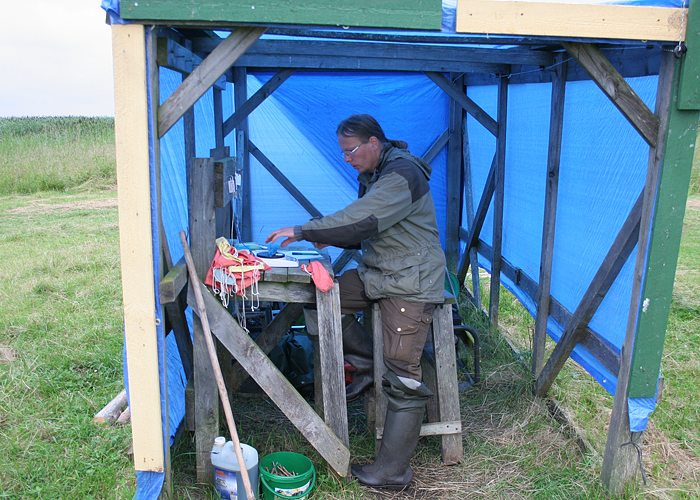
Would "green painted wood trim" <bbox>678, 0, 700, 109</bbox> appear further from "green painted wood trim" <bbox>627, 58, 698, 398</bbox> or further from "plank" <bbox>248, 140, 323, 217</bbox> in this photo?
"plank" <bbox>248, 140, 323, 217</bbox>

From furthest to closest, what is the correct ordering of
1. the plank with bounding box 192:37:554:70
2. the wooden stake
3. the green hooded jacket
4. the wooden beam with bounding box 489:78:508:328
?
the wooden beam with bounding box 489:78:508:328
the plank with bounding box 192:37:554:70
the wooden stake
the green hooded jacket

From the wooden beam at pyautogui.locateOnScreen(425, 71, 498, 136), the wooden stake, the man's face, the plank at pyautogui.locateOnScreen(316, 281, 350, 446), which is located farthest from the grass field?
the wooden beam at pyautogui.locateOnScreen(425, 71, 498, 136)

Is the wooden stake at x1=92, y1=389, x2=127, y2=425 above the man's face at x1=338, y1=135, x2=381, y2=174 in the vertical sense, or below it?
below

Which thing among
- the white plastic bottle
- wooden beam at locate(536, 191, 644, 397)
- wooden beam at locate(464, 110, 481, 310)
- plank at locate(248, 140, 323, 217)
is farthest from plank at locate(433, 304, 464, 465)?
plank at locate(248, 140, 323, 217)

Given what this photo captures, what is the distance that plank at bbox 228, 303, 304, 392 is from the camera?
365cm

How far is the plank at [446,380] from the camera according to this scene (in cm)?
342

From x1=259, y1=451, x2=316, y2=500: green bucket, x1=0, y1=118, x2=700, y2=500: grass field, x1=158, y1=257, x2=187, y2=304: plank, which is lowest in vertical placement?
x1=0, y1=118, x2=700, y2=500: grass field

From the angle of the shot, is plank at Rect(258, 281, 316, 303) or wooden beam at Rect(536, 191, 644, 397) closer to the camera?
wooden beam at Rect(536, 191, 644, 397)

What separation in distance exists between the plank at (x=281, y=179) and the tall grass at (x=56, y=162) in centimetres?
908

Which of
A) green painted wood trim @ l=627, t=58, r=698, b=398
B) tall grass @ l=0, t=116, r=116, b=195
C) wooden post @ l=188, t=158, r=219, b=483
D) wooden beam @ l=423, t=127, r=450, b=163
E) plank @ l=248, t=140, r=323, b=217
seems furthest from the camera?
tall grass @ l=0, t=116, r=116, b=195

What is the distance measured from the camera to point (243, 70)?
17.6 feet

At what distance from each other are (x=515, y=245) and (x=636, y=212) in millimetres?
1985

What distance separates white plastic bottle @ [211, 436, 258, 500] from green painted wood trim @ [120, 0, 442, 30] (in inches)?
80.3

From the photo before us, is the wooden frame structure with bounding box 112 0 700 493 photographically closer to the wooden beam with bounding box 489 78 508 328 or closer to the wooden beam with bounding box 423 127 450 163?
the wooden beam with bounding box 489 78 508 328
